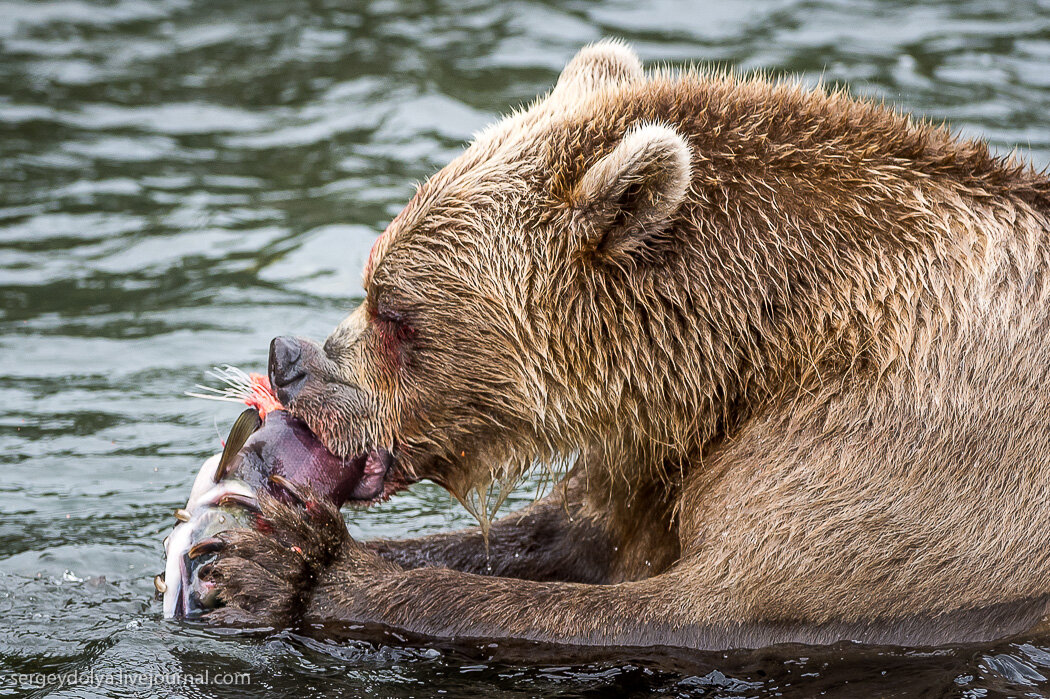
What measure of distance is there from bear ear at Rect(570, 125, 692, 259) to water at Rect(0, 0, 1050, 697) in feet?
5.47

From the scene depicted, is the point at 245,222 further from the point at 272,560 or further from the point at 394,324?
the point at 272,560

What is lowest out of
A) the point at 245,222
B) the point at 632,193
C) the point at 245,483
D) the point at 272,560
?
the point at 245,222

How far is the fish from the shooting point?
5.48 metres

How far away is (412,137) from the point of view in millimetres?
12406

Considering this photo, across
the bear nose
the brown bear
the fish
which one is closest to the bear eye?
the brown bear

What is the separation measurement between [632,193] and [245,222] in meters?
6.39

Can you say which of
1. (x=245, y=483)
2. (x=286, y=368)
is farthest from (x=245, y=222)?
(x=245, y=483)

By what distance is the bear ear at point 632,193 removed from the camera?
5030 mm

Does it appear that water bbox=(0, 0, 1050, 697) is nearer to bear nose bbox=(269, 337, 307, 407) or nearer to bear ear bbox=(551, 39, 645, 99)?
bear nose bbox=(269, 337, 307, 407)

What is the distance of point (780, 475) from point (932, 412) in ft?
2.05

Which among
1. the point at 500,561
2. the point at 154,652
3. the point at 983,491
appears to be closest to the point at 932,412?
the point at 983,491

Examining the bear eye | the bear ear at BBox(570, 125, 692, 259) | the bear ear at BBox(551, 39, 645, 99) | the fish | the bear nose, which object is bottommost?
the fish

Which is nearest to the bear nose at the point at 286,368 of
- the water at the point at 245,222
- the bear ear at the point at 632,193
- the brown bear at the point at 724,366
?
the brown bear at the point at 724,366

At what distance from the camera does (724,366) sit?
5391mm
